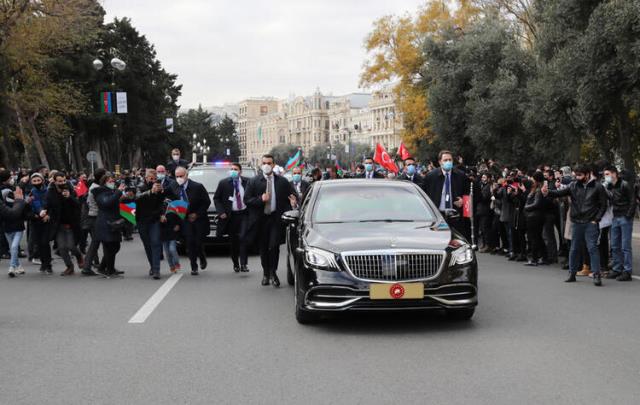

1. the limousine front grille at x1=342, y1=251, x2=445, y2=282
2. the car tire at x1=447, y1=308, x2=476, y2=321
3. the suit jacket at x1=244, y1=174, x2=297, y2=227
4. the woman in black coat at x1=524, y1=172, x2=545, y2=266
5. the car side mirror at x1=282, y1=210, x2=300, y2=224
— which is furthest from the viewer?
the woman in black coat at x1=524, y1=172, x2=545, y2=266

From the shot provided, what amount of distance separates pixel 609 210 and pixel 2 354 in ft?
30.8

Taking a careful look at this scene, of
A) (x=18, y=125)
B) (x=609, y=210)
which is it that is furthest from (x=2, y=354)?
(x=18, y=125)

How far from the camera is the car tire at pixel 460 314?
29.2 feet

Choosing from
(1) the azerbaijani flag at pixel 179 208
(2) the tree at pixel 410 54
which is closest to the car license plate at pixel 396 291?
(1) the azerbaijani flag at pixel 179 208

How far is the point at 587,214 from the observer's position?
12500 millimetres

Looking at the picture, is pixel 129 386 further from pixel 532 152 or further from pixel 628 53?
pixel 532 152

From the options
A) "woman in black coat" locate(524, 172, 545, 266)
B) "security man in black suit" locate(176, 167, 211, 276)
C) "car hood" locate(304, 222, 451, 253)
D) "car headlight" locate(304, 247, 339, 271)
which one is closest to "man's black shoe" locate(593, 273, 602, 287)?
"woman in black coat" locate(524, 172, 545, 266)

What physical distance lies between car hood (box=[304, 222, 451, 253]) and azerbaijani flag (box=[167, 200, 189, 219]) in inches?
200

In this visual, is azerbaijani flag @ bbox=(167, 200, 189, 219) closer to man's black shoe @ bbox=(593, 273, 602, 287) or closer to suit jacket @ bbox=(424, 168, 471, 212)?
suit jacket @ bbox=(424, 168, 471, 212)

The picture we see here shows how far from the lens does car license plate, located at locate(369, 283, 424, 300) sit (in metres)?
8.32

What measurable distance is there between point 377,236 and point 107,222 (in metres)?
6.46

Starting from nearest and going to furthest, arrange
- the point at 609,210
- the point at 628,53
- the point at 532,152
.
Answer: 1. the point at 609,210
2. the point at 628,53
3. the point at 532,152

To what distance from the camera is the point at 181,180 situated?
1461 cm

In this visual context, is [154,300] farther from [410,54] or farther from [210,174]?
[410,54]
